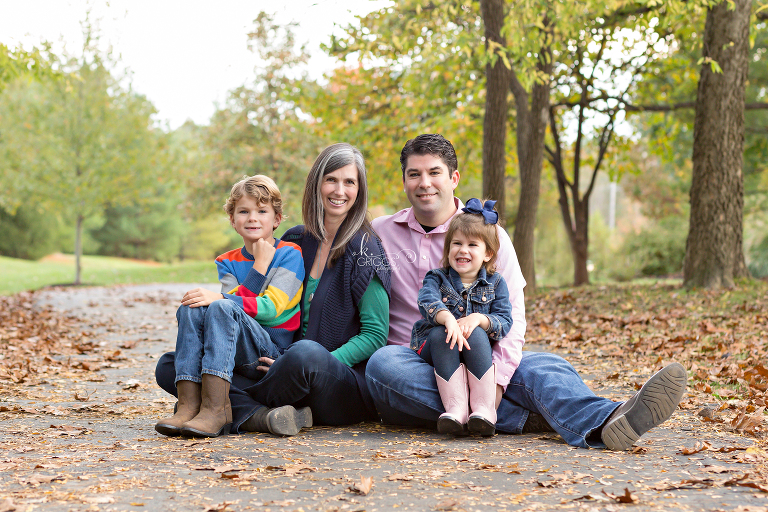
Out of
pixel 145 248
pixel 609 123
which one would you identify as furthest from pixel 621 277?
pixel 145 248

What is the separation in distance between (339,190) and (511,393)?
1.48m

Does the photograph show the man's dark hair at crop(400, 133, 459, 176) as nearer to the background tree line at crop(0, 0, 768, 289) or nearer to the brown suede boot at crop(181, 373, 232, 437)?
the brown suede boot at crop(181, 373, 232, 437)

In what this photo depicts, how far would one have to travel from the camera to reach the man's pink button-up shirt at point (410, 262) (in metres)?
3.90

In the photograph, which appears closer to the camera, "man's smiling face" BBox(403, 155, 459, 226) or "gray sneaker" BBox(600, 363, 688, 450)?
"gray sneaker" BBox(600, 363, 688, 450)

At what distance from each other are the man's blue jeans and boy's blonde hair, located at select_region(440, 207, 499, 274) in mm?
569

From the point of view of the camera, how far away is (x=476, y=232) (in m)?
3.67

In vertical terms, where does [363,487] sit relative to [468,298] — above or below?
below

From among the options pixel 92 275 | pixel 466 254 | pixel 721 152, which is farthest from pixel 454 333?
pixel 92 275

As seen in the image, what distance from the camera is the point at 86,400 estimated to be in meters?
4.87

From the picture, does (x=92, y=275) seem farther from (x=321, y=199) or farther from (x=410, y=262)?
(x=410, y=262)

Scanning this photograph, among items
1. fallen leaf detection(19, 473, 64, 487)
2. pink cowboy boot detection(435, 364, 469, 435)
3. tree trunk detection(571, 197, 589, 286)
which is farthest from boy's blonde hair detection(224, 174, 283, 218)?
tree trunk detection(571, 197, 589, 286)

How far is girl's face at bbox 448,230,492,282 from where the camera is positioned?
367 cm

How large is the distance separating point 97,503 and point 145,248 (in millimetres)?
42562

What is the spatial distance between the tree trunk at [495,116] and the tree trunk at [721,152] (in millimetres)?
2768
